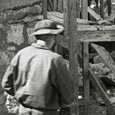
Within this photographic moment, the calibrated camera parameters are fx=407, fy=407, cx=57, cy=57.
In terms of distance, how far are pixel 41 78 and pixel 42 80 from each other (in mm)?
20

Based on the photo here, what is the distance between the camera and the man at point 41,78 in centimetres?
354

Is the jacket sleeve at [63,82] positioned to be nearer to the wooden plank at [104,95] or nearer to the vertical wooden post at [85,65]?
the wooden plank at [104,95]

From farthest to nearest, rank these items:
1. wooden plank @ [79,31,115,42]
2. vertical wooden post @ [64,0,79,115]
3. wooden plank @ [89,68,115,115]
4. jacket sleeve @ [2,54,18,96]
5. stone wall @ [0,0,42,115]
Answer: stone wall @ [0,0,42,115]
wooden plank @ [79,31,115,42]
vertical wooden post @ [64,0,79,115]
wooden plank @ [89,68,115,115]
jacket sleeve @ [2,54,18,96]

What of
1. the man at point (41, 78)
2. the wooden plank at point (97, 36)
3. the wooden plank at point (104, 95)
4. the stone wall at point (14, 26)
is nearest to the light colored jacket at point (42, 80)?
the man at point (41, 78)

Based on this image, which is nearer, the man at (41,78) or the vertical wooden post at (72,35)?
the man at (41,78)

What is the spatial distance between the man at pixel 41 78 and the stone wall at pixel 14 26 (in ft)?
8.04

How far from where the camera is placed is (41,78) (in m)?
3.54

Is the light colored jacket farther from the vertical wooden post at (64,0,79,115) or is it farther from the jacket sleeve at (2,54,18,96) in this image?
the vertical wooden post at (64,0,79,115)

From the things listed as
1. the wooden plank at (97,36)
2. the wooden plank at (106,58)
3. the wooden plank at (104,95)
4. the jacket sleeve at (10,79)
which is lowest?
the wooden plank at (104,95)

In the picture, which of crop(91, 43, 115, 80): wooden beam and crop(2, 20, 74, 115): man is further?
crop(91, 43, 115, 80): wooden beam

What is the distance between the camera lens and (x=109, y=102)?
5477mm

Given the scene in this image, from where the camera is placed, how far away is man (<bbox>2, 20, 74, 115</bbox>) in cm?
354

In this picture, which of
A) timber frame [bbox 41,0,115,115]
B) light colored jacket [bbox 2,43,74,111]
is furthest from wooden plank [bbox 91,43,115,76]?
light colored jacket [bbox 2,43,74,111]

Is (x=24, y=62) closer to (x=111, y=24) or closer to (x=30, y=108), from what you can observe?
(x=30, y=108)
